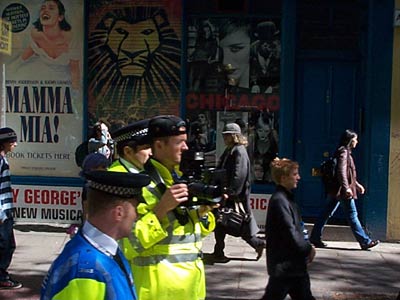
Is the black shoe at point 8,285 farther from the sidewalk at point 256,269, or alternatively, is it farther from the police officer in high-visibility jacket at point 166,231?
the police officer in high-visibility jacket at point 166,231

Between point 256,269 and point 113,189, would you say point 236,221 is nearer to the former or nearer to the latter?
point 256,269

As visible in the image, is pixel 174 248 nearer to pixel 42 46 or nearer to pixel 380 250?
pixel 380 250

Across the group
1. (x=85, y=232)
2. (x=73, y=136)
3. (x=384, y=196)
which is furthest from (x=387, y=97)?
(x=85, y=232)

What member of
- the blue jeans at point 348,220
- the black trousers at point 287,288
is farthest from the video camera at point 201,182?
the blue jeans at point 348,220

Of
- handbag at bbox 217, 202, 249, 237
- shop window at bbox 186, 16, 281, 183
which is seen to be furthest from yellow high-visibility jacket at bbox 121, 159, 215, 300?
shop window at bbox 186, 16, 281, 183

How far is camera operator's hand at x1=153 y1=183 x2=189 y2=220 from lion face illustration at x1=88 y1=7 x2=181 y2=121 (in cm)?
773

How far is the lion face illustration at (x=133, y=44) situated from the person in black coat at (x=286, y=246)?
5.96 m

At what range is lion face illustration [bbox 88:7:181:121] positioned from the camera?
38.0ft

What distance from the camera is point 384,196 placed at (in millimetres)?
10922

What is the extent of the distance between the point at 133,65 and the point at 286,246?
6.38 metres

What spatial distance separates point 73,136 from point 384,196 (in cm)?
493

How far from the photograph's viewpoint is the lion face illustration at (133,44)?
38.0 ft

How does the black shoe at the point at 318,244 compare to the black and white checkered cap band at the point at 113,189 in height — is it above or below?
below

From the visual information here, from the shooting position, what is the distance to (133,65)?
38.3ft
